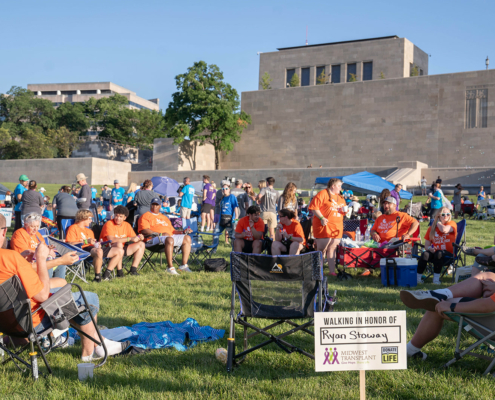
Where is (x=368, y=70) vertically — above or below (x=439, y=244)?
above

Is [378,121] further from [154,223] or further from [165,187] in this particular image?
[154,223]

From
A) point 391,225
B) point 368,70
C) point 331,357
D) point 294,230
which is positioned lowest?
point 331,357

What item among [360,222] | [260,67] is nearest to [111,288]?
[360,222]

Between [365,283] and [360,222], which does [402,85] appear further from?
[365,283]

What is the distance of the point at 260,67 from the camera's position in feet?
165

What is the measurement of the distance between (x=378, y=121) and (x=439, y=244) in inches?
1298

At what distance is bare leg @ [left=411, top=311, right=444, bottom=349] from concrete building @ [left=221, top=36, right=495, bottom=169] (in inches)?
1399

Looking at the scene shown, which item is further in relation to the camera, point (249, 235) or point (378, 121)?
point (378, 121)

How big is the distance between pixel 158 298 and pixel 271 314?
2.69m

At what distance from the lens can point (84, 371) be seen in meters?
3.62

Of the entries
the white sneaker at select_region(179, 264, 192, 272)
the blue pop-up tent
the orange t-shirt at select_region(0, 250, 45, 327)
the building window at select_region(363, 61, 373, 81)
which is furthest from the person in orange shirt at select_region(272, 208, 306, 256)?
the building window at select_region(363, 61, 373, 81)

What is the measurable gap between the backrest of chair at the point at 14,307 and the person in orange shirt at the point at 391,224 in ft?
20.1

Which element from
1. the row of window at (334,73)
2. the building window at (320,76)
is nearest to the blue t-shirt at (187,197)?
the building window at (320,76)

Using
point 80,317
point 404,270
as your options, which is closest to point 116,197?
point 404,270
